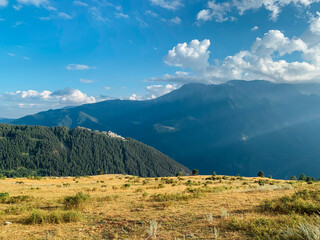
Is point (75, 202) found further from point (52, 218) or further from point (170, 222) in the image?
point (170, 222)

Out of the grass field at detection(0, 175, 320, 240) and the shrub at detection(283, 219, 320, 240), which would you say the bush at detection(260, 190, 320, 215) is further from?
the shrub at detection(283, 219, 320, 240)

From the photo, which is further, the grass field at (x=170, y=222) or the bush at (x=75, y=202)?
the bush at (x=75, y=202)

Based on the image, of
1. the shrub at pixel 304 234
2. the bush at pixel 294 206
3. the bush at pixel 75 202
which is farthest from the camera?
the bush at pixel 75 202

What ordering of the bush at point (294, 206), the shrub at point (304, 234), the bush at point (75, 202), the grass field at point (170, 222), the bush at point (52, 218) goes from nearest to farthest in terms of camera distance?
1. the shrub at point (304, 234)
2. the grass field at point (170, 222)
3. the bush at point (294, 206)
4. the bush at point (52, 218)
5. the bush at point (75, 202)

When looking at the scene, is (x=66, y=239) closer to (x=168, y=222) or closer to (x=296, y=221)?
(x=168, y=222)

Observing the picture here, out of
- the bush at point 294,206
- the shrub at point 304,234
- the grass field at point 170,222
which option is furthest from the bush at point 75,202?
the shrub at point 304,234

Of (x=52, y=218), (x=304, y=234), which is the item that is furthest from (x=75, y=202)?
(x=304, y=234)

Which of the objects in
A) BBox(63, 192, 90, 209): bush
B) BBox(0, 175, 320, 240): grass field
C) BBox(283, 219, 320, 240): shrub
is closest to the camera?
BBox(283, 219, 320, 240): shrub

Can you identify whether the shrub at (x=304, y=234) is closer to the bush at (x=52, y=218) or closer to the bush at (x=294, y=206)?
the bush at (x=294, y=206)

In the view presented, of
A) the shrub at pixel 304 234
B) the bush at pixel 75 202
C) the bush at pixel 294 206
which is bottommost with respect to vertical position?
the bush at pixel 75 202

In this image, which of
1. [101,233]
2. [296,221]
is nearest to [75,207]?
[101,233]

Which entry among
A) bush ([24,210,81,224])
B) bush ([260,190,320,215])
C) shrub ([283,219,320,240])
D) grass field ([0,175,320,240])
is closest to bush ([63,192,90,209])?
grass field ([0,175,320,240])

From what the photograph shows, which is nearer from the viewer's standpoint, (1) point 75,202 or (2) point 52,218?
(2) point 52,218

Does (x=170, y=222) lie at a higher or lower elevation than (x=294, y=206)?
lower
